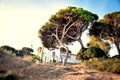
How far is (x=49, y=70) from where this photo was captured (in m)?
14.1

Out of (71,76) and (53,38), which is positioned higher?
(53,38)

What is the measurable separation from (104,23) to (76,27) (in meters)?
3.33

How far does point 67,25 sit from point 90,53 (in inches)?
161

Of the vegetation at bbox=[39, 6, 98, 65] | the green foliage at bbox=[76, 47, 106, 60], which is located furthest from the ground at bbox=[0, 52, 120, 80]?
the vegetation at bbox=[39, 6, 98, 65]

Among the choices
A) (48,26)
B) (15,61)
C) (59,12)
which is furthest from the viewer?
(48,26)

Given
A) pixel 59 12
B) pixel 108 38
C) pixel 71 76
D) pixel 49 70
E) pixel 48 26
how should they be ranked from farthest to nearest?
1. pixel 108 38
2. pixel 48 26
3. pixel 59 12
4. pixel 49 70
5. pixel 71 76

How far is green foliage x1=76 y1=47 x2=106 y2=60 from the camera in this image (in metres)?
19.5

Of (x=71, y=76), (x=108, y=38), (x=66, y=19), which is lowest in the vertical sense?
(x=71, y=76)

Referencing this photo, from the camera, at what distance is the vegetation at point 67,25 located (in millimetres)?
21539

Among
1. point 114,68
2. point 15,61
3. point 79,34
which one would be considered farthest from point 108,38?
point 15,61

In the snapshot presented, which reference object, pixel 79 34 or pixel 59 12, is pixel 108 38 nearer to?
pixel 79 34

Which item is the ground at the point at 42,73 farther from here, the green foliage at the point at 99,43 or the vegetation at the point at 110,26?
the green foliage at the point at 99,43

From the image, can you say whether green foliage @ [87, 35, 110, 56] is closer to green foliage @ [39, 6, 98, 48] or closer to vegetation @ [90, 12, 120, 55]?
vegetation @ [90, 12, 120, 55]

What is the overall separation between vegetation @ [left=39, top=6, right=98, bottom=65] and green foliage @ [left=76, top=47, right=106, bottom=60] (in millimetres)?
1314
